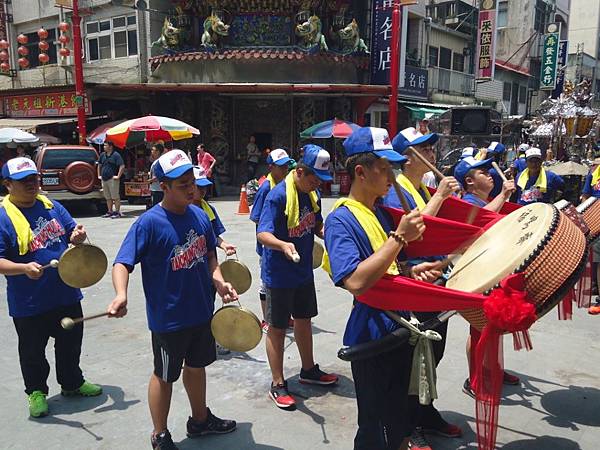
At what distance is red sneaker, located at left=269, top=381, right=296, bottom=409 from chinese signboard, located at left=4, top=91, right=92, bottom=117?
52.9 feet

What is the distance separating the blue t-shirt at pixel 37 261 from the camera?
367 centimetres

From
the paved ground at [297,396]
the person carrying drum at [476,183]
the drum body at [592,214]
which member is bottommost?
the paved ground at [297,396]

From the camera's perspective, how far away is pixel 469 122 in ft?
48.6

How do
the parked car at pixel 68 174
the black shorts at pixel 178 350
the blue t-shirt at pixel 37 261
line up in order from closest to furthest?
the black shorts at pixel 178 350 → the blue t-shirt at pixel 37 261 → the parked car at pixel 68 174

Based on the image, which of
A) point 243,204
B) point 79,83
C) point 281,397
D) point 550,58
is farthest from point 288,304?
point 550,58

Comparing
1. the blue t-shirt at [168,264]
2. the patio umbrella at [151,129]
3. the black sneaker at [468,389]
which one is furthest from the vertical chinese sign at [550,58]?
the blue t-shirt at [168,264]

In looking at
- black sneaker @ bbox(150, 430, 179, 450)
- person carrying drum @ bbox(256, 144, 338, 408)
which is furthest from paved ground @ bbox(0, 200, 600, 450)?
person carrying drum @ bbox(256, 144, 338, 408)

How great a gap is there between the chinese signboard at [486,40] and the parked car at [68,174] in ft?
58.3

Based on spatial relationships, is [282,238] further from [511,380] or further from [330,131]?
[330,131]

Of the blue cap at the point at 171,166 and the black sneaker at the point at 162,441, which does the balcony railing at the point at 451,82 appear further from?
the black sneaker at the point at 162,441

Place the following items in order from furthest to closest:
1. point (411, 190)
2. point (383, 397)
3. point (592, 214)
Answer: point (592, 214)
point (411, 190)
point (383, 397)

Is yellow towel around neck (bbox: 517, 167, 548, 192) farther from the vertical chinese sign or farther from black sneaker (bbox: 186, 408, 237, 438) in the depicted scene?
the vertical chinese sign

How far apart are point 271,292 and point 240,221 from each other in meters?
8.47

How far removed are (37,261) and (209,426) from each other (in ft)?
5.49
